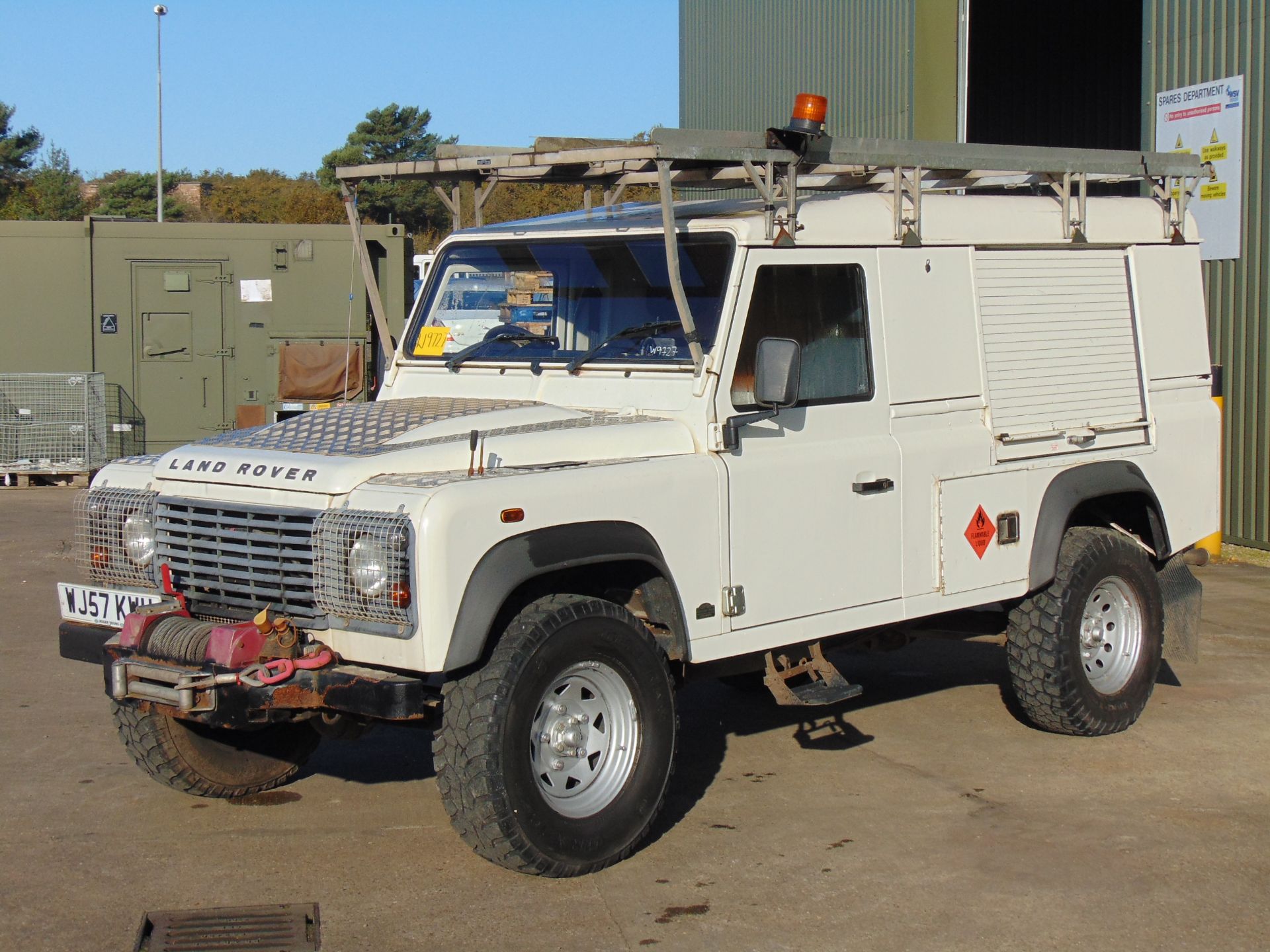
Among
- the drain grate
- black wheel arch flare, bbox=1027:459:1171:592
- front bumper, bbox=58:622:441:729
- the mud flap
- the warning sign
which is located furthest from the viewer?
the mud flap

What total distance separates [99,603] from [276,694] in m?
1.08

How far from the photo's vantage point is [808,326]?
5.56 meters

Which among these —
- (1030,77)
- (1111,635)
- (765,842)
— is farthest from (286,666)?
(1030,77)

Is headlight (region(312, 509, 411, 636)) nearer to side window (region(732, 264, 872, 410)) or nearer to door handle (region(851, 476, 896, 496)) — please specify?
side window (region(732, 264, 872, 410))

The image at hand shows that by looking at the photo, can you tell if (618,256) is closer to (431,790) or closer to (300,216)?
(431,790)

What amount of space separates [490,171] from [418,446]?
1.88m

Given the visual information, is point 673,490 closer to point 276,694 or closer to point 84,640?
point 276,694

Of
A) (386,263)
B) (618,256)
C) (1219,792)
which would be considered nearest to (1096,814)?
(1219,792)

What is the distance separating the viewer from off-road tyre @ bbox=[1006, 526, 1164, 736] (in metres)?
6.32

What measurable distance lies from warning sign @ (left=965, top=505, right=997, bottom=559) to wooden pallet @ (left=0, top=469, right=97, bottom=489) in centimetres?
1237

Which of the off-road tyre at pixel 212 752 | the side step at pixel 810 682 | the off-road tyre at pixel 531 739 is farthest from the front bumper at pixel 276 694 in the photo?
the side step at pixel 810 682

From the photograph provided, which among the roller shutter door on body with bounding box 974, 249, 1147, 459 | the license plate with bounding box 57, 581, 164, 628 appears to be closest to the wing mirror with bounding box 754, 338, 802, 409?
the roller shutter door on body with bounding box 974, 249, 1147, 459

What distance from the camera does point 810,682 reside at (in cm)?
589

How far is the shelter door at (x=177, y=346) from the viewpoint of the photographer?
54.2 feet
